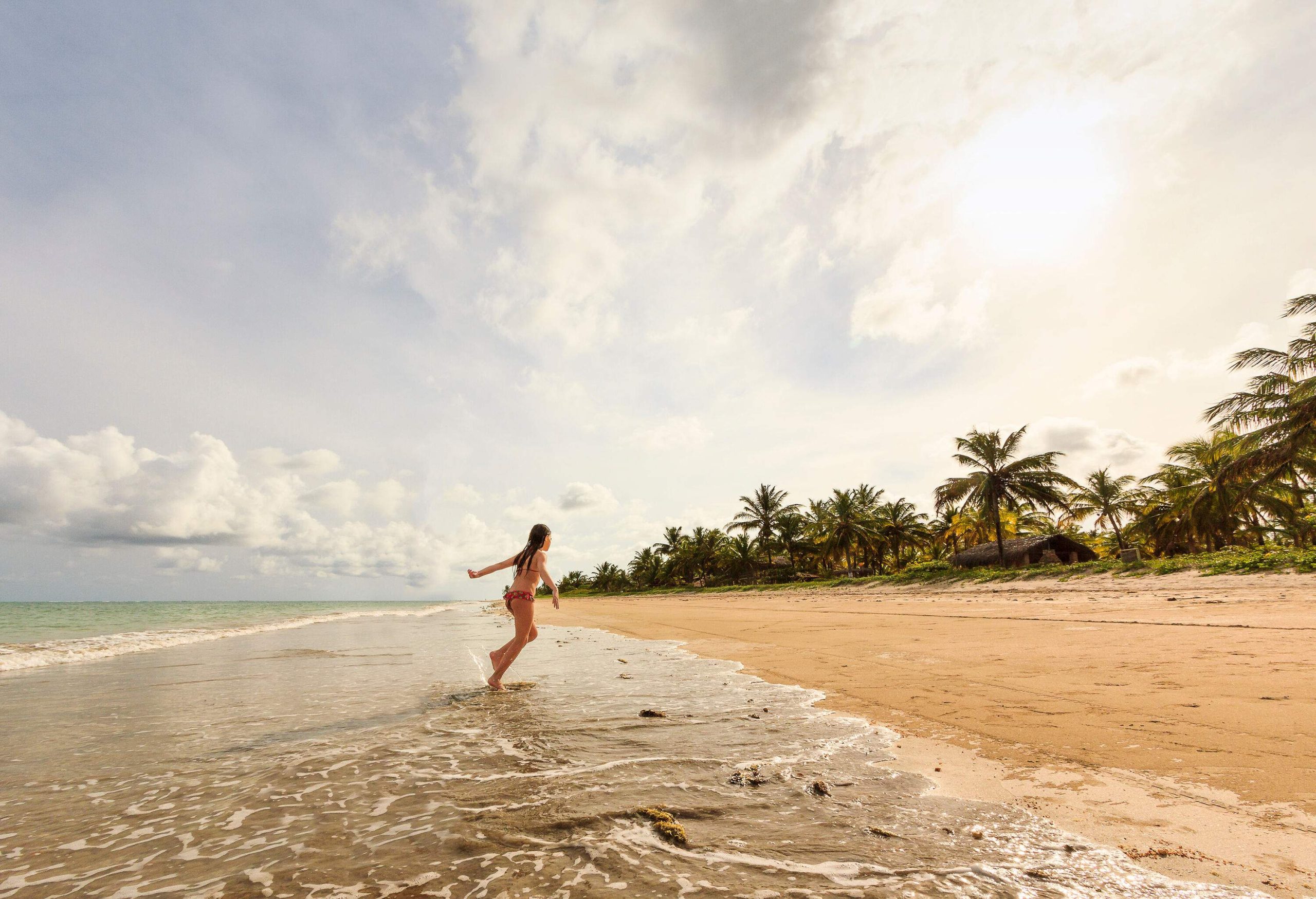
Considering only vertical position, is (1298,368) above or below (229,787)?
above

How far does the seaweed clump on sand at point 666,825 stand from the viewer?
2.95m

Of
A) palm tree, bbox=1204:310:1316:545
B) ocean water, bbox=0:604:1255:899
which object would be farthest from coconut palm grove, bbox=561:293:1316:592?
ocean water, bbox=0:604:1255:899

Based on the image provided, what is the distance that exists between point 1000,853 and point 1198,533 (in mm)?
51433

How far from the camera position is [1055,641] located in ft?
29.3

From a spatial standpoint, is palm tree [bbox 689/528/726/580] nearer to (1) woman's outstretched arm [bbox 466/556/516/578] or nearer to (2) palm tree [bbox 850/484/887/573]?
(2) palm tree [bbox 850/484/887/573]

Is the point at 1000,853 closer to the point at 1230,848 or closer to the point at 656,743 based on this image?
the point at 1230,848

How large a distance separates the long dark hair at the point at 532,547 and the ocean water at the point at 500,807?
5.75 ft

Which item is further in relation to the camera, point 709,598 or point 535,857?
point 709,598

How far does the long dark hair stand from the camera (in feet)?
26.1

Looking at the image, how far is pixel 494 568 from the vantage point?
785 cm

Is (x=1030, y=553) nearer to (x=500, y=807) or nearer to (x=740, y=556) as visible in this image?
(x=740, y=556)

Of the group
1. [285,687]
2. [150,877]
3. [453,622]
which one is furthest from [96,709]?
[453,622]

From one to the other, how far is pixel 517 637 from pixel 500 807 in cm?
446

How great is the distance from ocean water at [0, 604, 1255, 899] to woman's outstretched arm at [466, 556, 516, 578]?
64.2 inches
